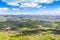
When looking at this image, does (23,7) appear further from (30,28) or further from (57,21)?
(57,21)

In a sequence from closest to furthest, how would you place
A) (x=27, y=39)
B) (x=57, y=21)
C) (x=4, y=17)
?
(x=27, y=39) → (x=57, y=21) → (x=4, y=17)

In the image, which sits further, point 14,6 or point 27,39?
point 14,6

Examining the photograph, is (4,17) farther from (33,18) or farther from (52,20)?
(52,20)

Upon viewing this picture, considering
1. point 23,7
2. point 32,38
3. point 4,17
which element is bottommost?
point 32,38

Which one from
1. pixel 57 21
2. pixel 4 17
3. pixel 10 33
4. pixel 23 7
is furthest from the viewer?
pixel 4 17

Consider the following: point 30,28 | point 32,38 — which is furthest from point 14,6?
point 32,38

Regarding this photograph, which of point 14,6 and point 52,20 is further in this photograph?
point 52,20

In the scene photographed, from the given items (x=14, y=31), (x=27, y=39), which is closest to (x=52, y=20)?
(x=14, y=31)

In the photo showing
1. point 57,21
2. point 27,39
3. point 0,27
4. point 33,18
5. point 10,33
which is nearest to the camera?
point 27,39

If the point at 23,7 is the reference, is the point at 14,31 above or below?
below
